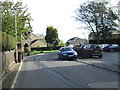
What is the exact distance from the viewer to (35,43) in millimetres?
69312

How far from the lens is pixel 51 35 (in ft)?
219

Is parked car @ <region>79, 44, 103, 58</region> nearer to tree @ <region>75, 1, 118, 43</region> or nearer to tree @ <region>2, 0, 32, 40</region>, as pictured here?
tree @ <region>2, 0, 32, 40</region>

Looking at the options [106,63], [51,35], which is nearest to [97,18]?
[51,35]

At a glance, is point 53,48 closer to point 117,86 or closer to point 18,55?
point 18,55

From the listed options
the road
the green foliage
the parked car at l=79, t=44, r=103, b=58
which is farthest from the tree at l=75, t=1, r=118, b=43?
the road

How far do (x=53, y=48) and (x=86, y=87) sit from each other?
59.5 m

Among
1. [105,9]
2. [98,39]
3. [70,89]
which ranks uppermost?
[105,9]

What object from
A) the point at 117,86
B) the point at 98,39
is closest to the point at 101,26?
the point at 98,39

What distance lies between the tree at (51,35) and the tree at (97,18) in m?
16.7

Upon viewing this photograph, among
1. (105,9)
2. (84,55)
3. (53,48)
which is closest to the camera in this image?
(84,55)

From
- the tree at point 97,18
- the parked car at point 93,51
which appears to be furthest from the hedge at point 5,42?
the tree at point 97,18

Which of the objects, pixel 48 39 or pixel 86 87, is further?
pixel 48 39

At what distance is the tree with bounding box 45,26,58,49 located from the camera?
219 ft

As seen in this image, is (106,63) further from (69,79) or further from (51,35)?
(51,35)
